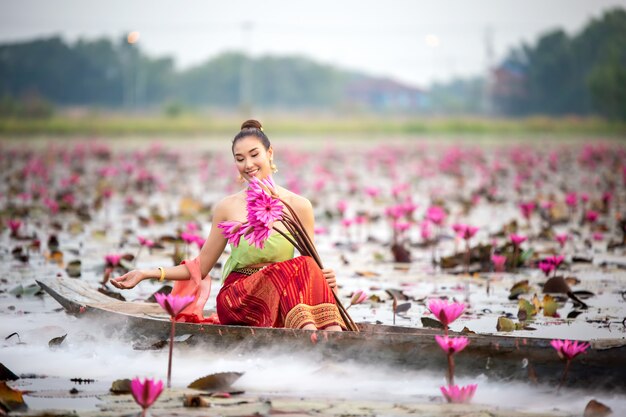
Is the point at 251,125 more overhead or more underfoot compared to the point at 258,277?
more overhead

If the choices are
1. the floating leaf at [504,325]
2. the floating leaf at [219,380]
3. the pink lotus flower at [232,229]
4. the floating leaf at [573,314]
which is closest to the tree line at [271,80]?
the floating leaf at [573,314]

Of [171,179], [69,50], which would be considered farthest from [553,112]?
[171,179]

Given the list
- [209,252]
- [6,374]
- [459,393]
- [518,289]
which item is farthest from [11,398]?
[518,289]

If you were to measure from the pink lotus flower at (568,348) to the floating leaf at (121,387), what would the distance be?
144cm

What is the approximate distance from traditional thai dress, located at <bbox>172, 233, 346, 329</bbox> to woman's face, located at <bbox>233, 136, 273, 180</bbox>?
0.30 meters

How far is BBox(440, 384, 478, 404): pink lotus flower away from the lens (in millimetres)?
3209

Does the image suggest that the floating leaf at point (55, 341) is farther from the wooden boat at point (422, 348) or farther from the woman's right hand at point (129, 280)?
the woman's right hand at point (129, 280)

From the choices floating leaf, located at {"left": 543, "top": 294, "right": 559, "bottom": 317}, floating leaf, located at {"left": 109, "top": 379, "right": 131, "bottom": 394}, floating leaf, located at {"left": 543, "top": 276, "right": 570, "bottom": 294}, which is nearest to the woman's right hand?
floating leaf, located at {"left": 109, "top": 379, "right": 131, "bottom": 394}

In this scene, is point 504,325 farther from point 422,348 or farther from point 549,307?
point 422,348

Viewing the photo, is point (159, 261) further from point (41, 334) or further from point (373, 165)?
point (373, 165)

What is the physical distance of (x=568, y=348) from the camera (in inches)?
124

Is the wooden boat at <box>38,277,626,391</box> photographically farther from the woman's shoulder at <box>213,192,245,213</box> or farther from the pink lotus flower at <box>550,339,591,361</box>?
the woman's shoulder at <box>213,192,245,213</box>

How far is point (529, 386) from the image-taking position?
333 cm

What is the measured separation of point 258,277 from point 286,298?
0.18 meters
